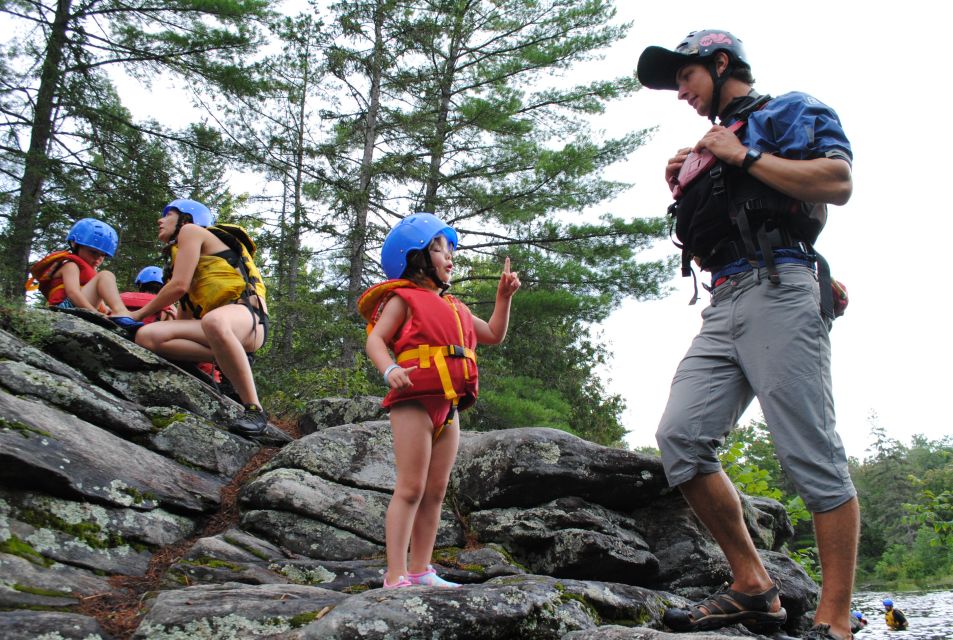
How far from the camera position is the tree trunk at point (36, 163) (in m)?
11.5

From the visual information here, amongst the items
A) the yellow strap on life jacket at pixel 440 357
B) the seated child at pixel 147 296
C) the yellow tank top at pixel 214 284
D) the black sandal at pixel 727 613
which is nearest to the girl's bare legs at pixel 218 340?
the yellow tank top at pixel 214 284

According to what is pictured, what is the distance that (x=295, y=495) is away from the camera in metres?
4.94

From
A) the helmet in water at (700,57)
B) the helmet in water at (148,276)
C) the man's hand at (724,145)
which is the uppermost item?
the helmet in water at (148,276)

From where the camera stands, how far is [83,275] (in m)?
7.55

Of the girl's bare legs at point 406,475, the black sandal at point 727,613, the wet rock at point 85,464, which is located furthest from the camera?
the wet rock at point 85,464

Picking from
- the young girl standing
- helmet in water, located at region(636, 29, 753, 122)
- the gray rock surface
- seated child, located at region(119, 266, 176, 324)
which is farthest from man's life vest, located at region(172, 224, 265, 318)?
helmet in water, located at region(636, 29, 753, 122)

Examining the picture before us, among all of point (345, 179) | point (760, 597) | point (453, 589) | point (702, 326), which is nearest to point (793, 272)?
point (702, 326)

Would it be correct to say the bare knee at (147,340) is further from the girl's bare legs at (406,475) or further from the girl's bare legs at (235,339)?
the girl's bare legs at (406,475)

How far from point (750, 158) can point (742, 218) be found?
0.29 metres

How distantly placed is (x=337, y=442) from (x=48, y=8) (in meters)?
11.5

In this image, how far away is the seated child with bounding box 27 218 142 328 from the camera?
7266 millimetres

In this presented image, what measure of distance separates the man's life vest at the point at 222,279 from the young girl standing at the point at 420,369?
8.47 feet

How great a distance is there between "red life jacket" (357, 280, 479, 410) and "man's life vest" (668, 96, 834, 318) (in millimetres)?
1361

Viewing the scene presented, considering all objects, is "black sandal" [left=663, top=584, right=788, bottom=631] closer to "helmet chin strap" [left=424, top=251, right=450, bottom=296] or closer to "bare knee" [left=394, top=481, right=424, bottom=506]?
"bare knee" [left=394, top=481, right=424, bottom=506]
